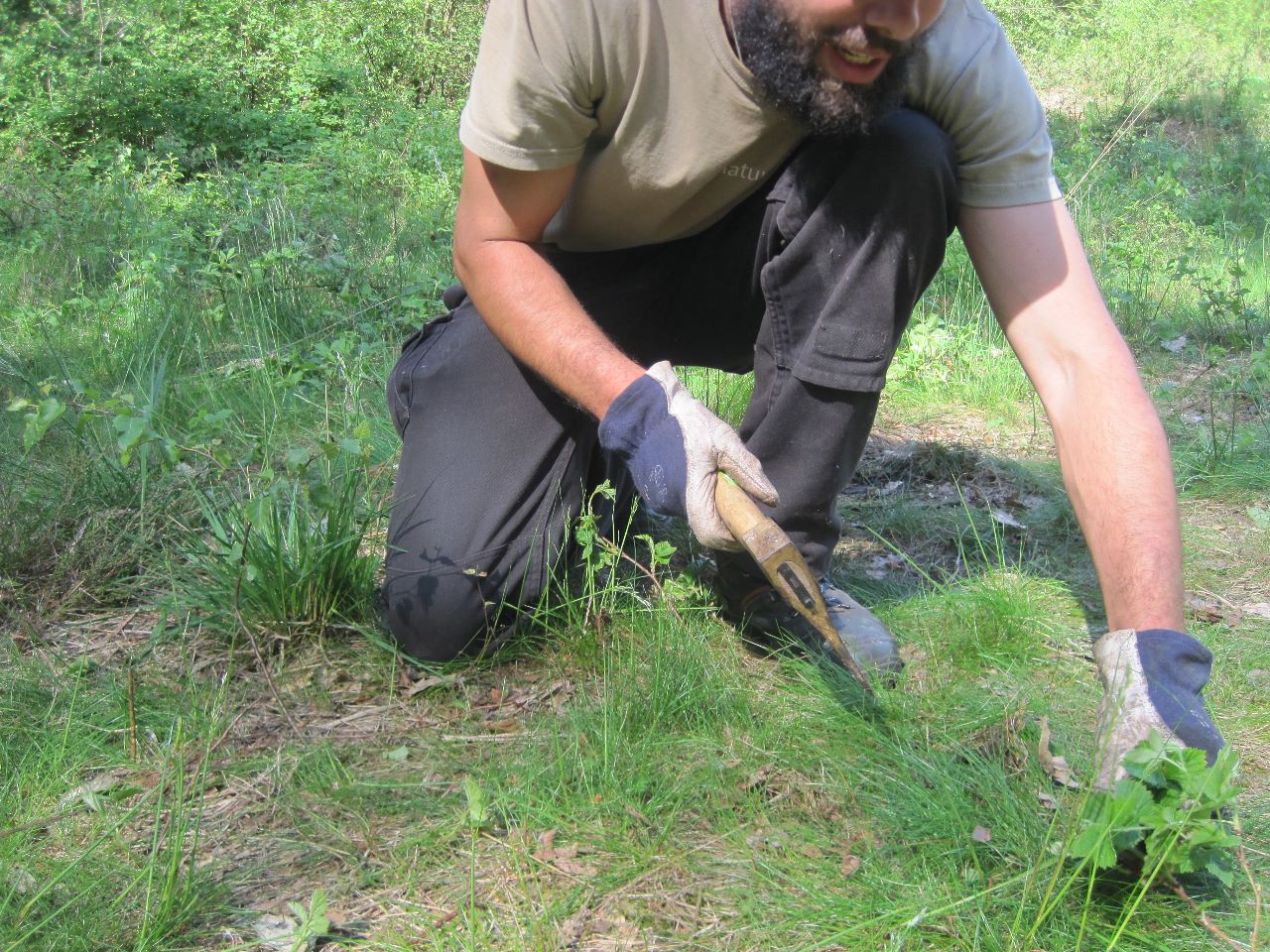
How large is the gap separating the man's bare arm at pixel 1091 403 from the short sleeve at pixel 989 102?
53 millimetres

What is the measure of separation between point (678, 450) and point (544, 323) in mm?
451

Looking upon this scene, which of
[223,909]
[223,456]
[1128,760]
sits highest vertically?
[223,456]

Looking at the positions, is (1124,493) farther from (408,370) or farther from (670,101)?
(408,370)

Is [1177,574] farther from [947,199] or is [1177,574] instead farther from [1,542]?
[1,542]

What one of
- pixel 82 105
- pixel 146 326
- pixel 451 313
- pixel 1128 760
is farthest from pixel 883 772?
pixel 82 105

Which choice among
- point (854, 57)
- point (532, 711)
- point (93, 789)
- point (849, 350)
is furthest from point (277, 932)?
point (854, 57)

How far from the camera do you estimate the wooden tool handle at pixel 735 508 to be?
1705 mm

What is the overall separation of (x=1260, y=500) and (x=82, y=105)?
26.8 ft

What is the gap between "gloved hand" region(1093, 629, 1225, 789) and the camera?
1.43 metres

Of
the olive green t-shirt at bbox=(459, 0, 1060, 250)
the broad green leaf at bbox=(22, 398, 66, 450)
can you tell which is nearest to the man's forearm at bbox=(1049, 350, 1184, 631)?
the olive green t-shirt at bbox=(459, 0, 1060, 250)

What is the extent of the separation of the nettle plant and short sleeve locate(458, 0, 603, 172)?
145 cm

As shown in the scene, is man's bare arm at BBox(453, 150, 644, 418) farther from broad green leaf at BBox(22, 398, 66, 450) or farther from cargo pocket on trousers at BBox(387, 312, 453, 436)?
broad green leaf at BBox(22, 398, 66, 450)

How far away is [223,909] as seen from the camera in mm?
1494

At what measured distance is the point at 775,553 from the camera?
166 cm
